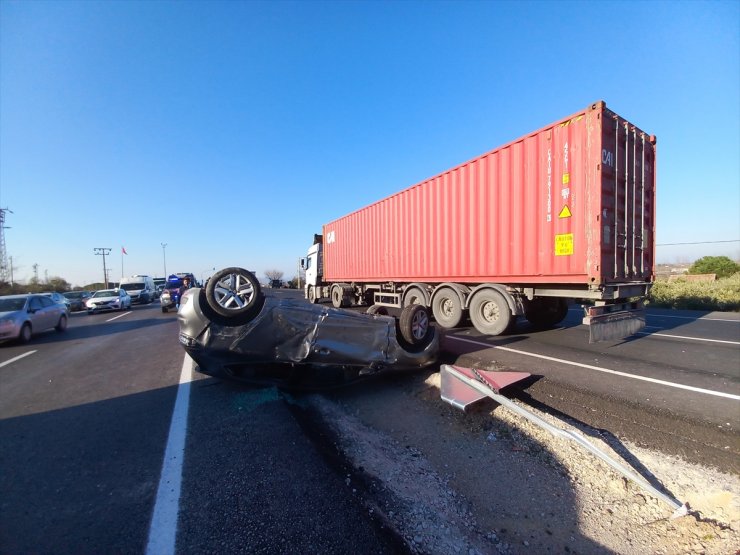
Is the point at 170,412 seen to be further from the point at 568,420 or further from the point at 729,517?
the point at 729,517

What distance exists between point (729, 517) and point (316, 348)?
11.4 feet

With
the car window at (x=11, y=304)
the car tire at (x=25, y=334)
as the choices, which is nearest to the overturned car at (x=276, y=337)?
the car tire at (x=25, y=334)

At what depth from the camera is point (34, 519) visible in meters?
2.24

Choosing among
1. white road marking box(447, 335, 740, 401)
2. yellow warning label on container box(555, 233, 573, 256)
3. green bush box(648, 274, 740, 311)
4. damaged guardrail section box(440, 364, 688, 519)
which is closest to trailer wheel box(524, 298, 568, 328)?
yellow warning label on container box(555, 233, 573, 256)

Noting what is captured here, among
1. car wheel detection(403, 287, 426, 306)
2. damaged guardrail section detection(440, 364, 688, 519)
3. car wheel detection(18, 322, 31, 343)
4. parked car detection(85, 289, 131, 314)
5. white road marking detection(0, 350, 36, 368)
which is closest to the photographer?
damaged guardrail section detection(440, 364, 688, 519)

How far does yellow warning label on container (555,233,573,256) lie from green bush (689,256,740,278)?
3022 centimetres

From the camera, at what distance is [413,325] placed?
4668 millimetres

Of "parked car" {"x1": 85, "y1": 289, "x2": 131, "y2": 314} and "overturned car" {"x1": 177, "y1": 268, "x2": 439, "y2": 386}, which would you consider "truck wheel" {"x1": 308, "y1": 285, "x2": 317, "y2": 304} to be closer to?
"parked car" {"x1": 85, "y1": 289, "x2": 131, "y2": 314}

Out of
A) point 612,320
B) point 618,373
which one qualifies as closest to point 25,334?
point 618,373

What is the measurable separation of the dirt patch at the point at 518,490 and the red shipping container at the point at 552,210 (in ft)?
12.6

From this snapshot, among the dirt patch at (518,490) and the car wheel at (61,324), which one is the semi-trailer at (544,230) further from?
the car wheel at (61,324)

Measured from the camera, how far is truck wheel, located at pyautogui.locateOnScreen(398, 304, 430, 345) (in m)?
4.60

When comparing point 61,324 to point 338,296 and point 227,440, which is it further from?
point 227,440

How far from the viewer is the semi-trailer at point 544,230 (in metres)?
5.99
